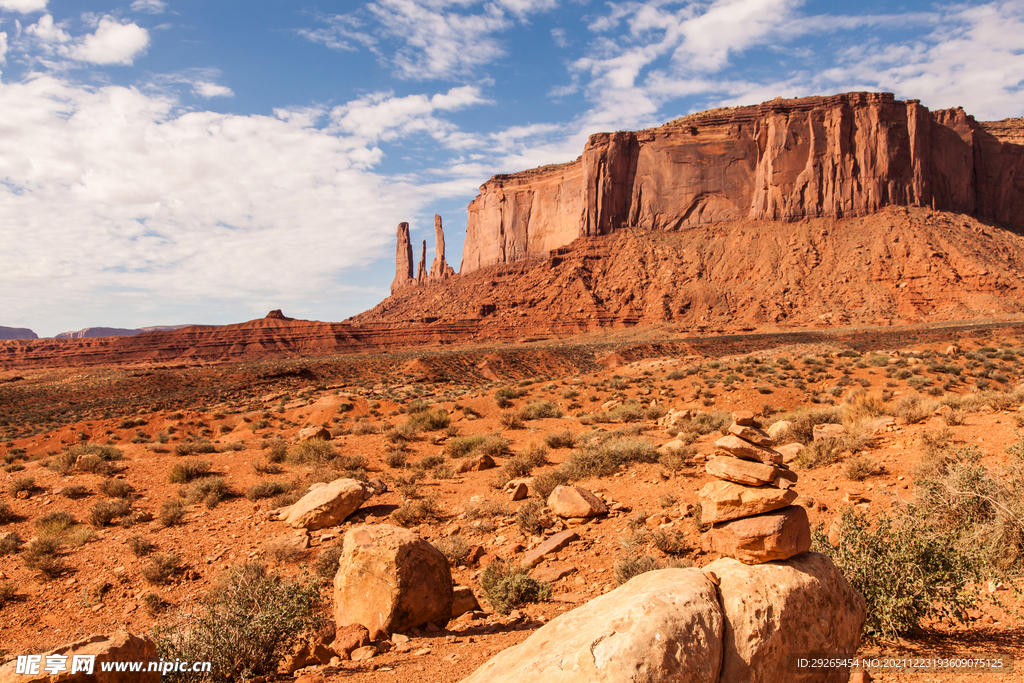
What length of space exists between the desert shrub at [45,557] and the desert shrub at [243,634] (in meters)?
3.53

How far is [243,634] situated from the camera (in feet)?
15.1

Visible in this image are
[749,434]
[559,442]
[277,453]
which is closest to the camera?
[749,434]

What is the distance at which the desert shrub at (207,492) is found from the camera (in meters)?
10.1

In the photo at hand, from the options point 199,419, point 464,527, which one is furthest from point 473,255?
point 464,527

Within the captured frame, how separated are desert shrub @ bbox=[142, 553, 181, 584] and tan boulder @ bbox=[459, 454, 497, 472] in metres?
5.49

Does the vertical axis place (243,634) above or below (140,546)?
above

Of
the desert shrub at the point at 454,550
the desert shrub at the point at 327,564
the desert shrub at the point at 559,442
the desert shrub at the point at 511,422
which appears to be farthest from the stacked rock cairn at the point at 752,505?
the desert shrub at the point at 511,422

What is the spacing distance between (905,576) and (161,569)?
8642 millimetres

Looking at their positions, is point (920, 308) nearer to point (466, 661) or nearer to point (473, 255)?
point (466, 661)

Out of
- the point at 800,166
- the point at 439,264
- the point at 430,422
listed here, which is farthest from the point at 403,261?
the point at 430,422

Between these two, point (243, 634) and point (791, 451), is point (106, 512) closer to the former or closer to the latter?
point (243, 634)

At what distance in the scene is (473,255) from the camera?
377 feet

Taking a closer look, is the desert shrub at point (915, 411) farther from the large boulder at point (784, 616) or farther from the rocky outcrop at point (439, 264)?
the rocky outcrop at point (439, 264)

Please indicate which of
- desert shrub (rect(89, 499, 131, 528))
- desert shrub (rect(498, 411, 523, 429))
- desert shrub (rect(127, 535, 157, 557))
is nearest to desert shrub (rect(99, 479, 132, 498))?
desert shrub (rect(89, 499, 131, 528))
